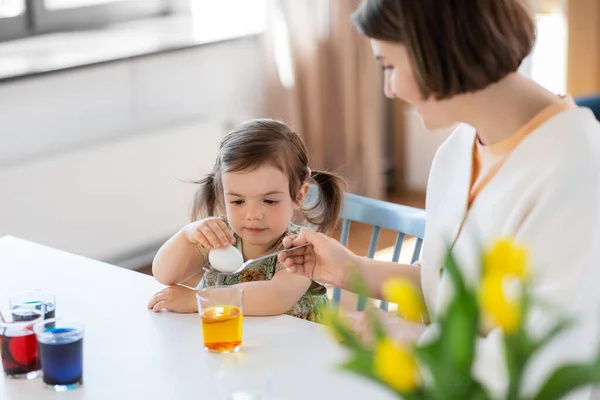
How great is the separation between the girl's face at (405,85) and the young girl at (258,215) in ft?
1.36

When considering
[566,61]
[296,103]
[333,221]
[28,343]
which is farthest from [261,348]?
[566,61]

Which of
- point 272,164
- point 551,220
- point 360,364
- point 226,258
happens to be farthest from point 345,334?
point 272,164

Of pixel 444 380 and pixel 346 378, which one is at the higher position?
pixel 444 380

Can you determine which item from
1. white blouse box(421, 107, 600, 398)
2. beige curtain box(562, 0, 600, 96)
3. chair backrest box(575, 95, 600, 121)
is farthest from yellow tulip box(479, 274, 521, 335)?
beige curtain box(562, 0, 600, 96)

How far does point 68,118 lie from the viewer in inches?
138

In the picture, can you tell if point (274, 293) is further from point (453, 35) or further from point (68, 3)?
point (68, 3)

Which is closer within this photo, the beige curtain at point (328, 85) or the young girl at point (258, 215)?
the young girl at point (258, 215)

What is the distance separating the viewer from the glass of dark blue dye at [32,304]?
1.45m

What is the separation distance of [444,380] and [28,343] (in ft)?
2.62

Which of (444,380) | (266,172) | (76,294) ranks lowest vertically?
(76,294)

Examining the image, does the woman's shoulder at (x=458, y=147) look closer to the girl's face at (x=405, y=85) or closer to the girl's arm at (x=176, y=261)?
the girl's face at (x=405, y=85)

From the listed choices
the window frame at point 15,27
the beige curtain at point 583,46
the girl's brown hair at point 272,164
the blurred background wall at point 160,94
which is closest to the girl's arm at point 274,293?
the girl's brown hair at point 272,164

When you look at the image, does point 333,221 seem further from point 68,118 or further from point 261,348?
point 68,118

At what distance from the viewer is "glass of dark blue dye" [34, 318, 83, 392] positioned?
51.9 inches
